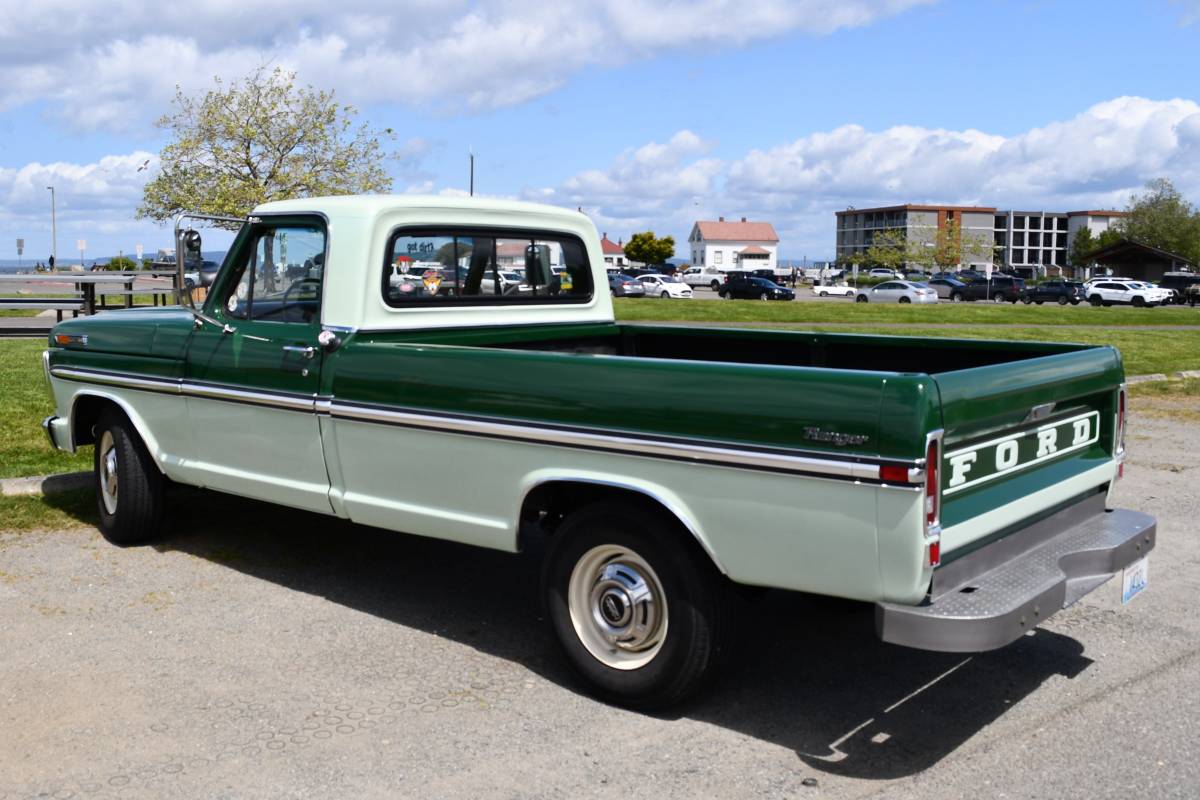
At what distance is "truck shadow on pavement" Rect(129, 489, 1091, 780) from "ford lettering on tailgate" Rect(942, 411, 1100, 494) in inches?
36.5

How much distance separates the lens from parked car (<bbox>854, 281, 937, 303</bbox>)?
52.9 m

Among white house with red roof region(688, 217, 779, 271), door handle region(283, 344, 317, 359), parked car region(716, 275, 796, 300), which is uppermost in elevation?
white house with red roof region(688, 217, 779, 271)

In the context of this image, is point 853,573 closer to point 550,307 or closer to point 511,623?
point 511,623

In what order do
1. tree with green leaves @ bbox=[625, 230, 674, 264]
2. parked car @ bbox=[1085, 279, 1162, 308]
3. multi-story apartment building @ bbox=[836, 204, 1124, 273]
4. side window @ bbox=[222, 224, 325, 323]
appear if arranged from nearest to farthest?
1. side window @ bbox=[222, 224, 325, 323]
2. parked car @ bbox=[1085, 279, 1162, 308]
3. tree with green leaves @ bbox=[625, 230, 674, 264]
4. multi-story apartment building @ bbox=[836, 204, 1124, 273]

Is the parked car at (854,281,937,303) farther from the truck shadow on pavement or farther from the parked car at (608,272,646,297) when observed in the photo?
the truck shadow on pavement

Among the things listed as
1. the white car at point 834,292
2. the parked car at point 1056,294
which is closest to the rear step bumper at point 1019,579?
the parked car at point 1056,294

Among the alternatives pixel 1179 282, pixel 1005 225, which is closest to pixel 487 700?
pixel 1179 282

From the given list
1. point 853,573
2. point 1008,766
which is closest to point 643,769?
point 853,573

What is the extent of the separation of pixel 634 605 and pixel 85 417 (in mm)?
4172

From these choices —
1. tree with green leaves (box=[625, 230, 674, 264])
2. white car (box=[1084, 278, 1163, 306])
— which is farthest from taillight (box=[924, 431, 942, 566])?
tree with green leaves (box=[625, 230, 674, 264])

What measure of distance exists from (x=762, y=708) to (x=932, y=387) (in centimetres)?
151

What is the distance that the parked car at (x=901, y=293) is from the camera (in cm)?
5291

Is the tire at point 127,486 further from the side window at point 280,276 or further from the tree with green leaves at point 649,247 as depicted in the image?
the tree with green leaves at point 649,247

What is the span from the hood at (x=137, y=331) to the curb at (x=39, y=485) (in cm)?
119
